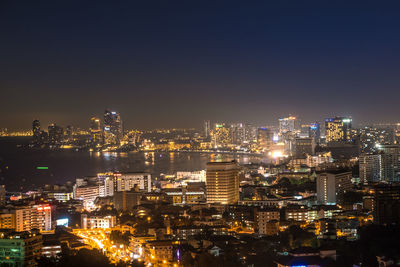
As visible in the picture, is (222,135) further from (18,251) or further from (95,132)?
(18,251)

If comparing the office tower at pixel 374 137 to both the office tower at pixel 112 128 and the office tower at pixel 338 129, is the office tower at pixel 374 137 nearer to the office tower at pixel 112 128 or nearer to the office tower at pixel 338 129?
the office tower at pixel 338 129

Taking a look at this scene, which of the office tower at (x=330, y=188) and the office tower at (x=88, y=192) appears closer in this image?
the office tower at (x=330, y=188)

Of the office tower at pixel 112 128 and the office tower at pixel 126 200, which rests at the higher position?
the office tower at pixel 112 128

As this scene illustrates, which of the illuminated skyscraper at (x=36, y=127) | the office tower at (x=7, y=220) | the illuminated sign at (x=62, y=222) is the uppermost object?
the illuminated skyscraper at (x=36, y=127)

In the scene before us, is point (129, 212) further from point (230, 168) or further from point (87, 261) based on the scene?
point (87, 261)

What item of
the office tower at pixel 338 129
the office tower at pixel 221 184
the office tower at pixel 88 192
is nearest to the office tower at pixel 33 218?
the office tower at pixel 88 192

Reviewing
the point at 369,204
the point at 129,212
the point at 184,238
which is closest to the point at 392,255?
the point at 184,238

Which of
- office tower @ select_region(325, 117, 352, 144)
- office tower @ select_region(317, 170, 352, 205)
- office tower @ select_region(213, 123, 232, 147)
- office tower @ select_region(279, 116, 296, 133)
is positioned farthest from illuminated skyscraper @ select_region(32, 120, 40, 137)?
office tower @ select_region(317, 170, 352, 205)

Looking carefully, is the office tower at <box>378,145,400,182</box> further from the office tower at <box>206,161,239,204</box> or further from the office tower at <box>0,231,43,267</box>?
the office tower at <box>0,231,43,267</box>
